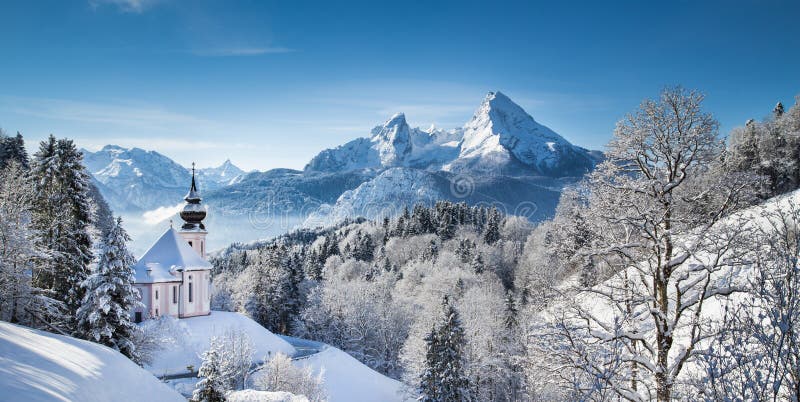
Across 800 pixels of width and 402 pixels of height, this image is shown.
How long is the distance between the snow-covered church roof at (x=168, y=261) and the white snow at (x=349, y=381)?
11.1m

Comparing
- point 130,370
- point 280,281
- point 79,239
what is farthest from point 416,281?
point 130,370

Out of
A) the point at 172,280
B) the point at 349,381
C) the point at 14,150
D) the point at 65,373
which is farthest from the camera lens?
the point at 14,150

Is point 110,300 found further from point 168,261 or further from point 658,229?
point 658,229

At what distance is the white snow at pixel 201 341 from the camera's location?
2983 centimetres

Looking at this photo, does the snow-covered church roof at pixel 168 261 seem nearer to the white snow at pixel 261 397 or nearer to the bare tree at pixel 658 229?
the white snow at pixel 261 397

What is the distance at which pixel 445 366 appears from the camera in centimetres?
3162

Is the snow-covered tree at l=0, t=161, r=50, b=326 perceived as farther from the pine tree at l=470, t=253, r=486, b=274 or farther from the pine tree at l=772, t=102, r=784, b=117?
the pine tree at l=772, t=102, r=784, b=117

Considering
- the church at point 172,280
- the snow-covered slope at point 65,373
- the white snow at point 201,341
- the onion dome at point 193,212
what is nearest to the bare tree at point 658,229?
the snow-covered slope at point 65,373

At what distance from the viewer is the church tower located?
39.6 m

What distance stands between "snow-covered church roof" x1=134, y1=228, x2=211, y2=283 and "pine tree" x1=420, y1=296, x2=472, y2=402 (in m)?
17.9

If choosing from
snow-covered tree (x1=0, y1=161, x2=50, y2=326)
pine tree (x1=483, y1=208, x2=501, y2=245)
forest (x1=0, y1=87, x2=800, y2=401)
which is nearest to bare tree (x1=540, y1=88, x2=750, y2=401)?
forest (x1=0, y1=87, x2=800, y2=401)

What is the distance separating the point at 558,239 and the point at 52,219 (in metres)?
25.1

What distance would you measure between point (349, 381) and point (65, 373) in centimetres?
2544

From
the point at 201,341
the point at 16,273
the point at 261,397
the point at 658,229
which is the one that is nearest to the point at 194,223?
the point at 201,341
